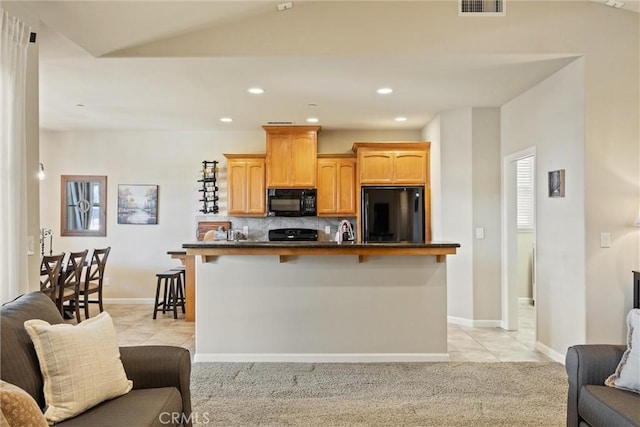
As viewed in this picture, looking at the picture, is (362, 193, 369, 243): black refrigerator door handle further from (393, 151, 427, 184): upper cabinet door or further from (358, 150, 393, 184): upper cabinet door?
(393, 151, 427, 184): upper cabinet door

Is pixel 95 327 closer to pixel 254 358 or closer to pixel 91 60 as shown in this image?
pixel 254 358

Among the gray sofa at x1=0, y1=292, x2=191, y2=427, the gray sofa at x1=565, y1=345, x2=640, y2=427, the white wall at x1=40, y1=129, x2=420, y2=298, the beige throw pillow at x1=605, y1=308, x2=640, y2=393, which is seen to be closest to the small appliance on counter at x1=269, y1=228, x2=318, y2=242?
the white wall at x1=40, y1=129, x2=420, y2=298

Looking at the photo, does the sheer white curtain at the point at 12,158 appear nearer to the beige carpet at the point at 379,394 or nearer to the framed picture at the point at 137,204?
the beige carpet at the point at 379,394

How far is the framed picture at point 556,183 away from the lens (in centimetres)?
378

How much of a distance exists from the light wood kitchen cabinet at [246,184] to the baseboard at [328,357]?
2856 mm

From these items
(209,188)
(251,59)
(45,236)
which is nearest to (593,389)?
(251,59)

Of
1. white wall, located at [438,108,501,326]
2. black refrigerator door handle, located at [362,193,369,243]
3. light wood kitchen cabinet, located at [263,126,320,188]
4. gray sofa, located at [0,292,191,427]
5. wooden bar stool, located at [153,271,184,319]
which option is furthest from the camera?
light wood kitchen cabinet, located at [263,126,320,188]

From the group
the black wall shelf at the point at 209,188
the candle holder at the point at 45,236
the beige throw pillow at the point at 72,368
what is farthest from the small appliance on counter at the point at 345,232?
the candle holder at the point at 45,236

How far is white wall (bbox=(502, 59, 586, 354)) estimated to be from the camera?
354 centimetres

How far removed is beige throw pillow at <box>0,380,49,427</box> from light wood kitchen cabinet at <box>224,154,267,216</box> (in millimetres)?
4985

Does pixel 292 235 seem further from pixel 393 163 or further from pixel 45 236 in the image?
pixel 45 236

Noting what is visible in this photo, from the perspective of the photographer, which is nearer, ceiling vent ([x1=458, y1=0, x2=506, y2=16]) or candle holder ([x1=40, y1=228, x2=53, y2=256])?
ceiling vent ([x1=458, y1=0, x2=506, y2=16])

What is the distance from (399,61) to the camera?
359 centimetres

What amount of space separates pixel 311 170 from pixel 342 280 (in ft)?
8.90
